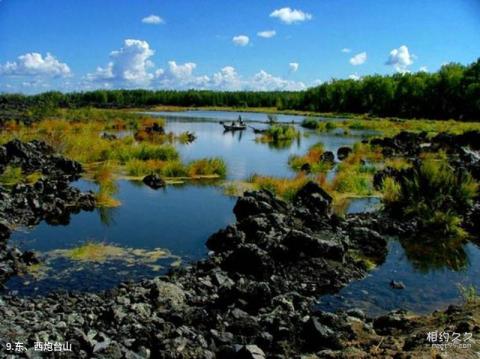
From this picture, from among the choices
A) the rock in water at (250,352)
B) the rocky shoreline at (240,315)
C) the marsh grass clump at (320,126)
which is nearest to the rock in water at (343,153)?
the rocky shoreline at (240,315)

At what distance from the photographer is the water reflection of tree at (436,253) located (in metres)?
13.2

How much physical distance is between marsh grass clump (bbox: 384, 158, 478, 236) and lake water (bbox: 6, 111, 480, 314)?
98cm

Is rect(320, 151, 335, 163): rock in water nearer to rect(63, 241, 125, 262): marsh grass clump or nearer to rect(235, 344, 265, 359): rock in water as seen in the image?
rect(63, 241, 125, 262): marsh grass clump

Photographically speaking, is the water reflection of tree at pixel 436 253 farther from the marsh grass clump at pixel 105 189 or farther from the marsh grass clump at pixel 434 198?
the marsh grass clump at pixel 105 189

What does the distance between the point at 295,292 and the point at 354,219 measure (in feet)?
21.0

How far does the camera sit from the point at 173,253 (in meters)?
13.3

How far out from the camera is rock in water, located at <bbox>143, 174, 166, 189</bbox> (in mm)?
22547

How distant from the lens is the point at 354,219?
16375mm

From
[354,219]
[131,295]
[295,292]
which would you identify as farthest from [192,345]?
[354,219]

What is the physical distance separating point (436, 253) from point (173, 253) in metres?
6.81

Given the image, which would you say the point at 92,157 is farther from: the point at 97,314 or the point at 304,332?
the point at 304,332

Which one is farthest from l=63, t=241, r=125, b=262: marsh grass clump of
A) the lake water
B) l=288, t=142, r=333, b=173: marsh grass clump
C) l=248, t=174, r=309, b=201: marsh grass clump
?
l=288, t=142, r=333, b=173: marsh grass clump

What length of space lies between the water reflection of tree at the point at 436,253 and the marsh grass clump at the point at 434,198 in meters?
0.74

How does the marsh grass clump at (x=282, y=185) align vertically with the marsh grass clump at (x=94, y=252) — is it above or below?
above
